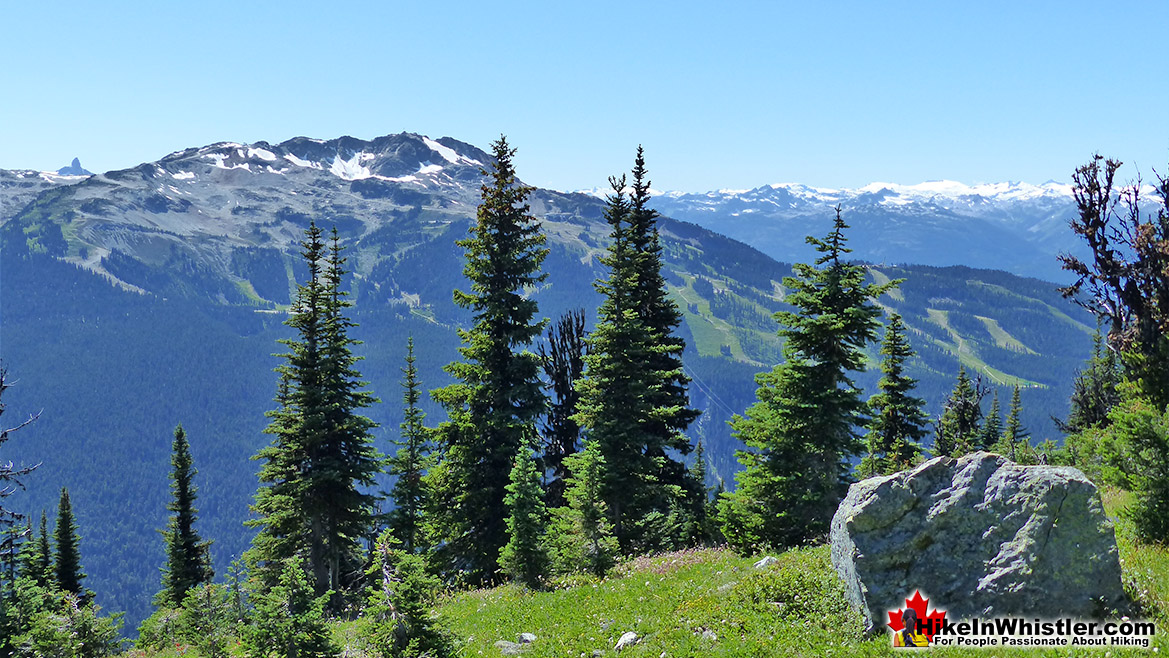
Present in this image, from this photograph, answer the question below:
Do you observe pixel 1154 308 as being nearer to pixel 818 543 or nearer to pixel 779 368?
pixel 779 368

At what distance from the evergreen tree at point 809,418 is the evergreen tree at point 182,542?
50.2 m

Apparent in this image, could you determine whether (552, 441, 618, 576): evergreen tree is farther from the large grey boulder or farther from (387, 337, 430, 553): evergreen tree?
(387, 337, 430, 553): evergreen tree

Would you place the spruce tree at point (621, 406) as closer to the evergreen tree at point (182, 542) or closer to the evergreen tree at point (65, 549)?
the evergreen tree at point (182, 542)

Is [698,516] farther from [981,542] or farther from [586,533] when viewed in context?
[981,542]

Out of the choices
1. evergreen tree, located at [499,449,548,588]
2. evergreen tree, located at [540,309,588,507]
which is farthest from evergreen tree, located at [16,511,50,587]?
evergreen tree, located at [499,449,548,588]

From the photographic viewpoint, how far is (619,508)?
88.1ft

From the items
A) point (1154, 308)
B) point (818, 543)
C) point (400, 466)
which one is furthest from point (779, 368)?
point (400, 466)

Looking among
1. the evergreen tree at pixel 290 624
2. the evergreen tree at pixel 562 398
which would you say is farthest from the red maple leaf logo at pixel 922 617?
the evergreen tree at pixel 562 398

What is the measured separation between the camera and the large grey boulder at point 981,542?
10.0 metres

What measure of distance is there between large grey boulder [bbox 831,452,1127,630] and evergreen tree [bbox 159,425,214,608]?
56684mm

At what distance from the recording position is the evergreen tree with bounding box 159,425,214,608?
176 ft

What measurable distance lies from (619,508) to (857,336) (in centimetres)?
1181

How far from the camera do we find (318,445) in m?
30.9

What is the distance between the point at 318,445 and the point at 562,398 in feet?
41.2
